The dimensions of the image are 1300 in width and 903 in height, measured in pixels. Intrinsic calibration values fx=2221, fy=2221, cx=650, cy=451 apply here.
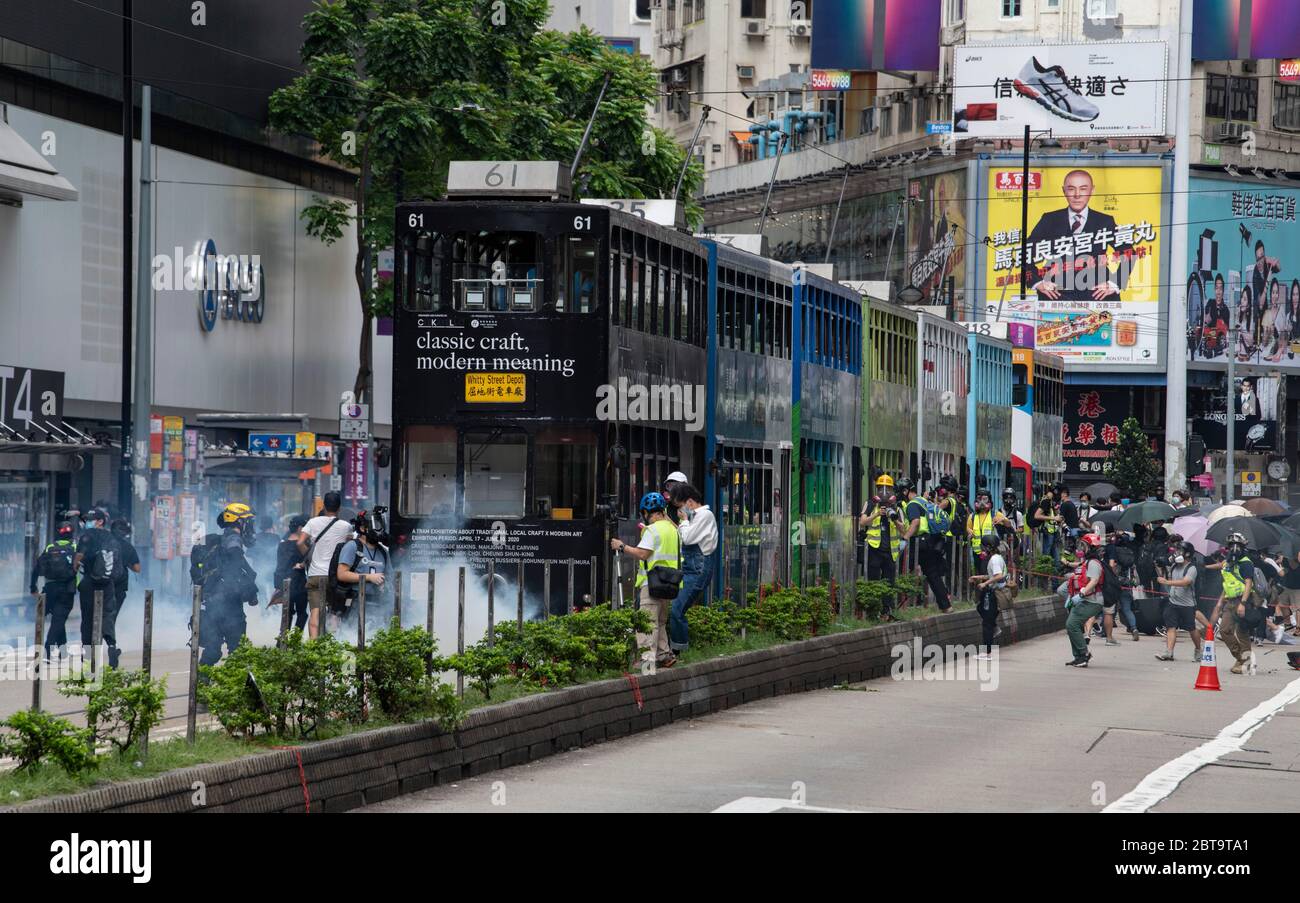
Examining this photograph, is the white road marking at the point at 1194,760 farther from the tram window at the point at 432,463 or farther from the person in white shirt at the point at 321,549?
the tram window at the point at 432,463

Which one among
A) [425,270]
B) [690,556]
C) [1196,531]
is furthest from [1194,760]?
[1196,531]

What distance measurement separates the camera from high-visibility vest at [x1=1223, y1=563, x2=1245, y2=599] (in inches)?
1014

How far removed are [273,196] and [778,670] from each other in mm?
25465

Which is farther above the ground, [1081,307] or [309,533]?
[1081,307]

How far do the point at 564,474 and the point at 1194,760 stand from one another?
26.1 feet

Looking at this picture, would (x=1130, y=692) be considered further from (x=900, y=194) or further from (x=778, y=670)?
(x=900, y=194)

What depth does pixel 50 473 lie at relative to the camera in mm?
31969

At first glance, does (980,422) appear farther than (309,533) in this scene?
Yes

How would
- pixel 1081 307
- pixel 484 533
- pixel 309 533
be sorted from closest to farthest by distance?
pixel 309 533
pixel 484 533
pixel 1081 307

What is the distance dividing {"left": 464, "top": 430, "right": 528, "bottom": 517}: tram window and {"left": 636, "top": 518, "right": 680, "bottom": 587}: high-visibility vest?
4.45 meters

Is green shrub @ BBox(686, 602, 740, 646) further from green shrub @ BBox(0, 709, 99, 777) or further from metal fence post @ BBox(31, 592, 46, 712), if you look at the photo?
green shrub @ BBox(0, 709, 99, 777)

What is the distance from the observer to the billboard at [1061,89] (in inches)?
2749
